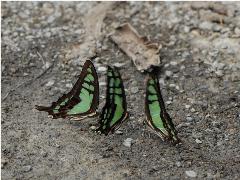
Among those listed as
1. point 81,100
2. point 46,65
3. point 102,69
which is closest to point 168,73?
point 102,69

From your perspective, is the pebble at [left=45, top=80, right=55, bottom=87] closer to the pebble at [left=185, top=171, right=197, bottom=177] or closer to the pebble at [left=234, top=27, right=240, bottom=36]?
the pebble at [left=185, top=171, right=197, bottom=177]

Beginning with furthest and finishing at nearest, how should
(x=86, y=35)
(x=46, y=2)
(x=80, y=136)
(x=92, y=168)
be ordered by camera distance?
1. (x=46, y=2)
2. (x=86, y=35)
3. (x=80, y=136)
4. (x=92, y=168)

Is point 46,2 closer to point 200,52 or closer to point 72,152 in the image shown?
point 200,52

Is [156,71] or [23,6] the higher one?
[23,6]

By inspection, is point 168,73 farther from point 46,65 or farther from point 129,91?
point 46,65

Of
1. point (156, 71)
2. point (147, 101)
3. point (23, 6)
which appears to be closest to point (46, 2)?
point (23, 6)

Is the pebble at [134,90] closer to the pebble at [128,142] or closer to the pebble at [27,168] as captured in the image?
the pebble at [128,142]
